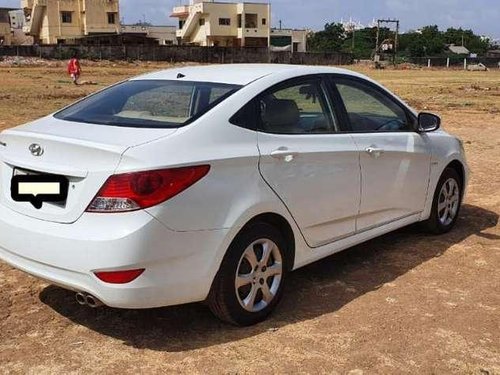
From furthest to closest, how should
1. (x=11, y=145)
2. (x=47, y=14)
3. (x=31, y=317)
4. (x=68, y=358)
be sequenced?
(x=47, y=14), (x=31, y=317), (x=11, y=145), (x=68, y=358)

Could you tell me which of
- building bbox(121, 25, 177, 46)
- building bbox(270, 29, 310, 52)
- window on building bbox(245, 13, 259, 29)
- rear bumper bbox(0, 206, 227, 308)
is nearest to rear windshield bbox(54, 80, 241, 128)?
rear bumper bbox(0, 206, 227, 308)

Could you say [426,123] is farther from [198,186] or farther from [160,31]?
[160,31]

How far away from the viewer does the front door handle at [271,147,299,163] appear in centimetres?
398

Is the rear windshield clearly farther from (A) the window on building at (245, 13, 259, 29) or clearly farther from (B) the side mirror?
(A) the window on building at (245, 13, 259, 29)

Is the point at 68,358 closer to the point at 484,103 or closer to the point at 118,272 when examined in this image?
the point at 118,272

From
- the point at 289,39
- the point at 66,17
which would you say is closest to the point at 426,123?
the point at 66,17

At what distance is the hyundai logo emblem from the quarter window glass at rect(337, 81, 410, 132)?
220 cm

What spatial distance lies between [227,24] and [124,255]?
80667 mm

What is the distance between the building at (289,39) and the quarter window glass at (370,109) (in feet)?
276

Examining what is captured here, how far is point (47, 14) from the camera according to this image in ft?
247

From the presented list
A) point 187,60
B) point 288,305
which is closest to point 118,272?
point 288,305

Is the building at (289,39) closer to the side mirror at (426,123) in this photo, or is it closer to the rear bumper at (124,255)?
the side mirror at (426,123)

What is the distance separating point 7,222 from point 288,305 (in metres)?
1.87

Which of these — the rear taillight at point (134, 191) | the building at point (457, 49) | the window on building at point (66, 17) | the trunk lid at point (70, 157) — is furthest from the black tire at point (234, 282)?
the building at point (457, 49)
